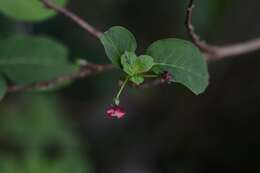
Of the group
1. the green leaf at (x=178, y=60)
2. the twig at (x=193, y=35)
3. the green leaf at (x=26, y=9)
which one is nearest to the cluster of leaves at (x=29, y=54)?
the green leaf at (x=26, y=9)

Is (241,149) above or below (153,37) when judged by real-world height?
below

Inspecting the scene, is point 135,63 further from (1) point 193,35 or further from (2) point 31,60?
(2) point 31,60

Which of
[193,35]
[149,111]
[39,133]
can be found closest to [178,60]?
[193,35]

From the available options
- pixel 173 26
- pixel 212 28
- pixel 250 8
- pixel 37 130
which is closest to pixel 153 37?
pixel 173 26

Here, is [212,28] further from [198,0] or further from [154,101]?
[154,101]

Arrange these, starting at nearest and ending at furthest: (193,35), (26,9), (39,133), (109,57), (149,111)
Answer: (109,57), (193,35), (26,9), (39,133), (149,111)

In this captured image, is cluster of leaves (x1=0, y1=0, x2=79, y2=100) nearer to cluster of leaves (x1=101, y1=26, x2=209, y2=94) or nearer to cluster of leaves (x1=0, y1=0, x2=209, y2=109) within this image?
cluster of leaves (x1=0, y1=0, x2=209, y2=109)

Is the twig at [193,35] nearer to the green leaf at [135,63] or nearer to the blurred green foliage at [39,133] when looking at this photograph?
the green leaf at [135,63]
